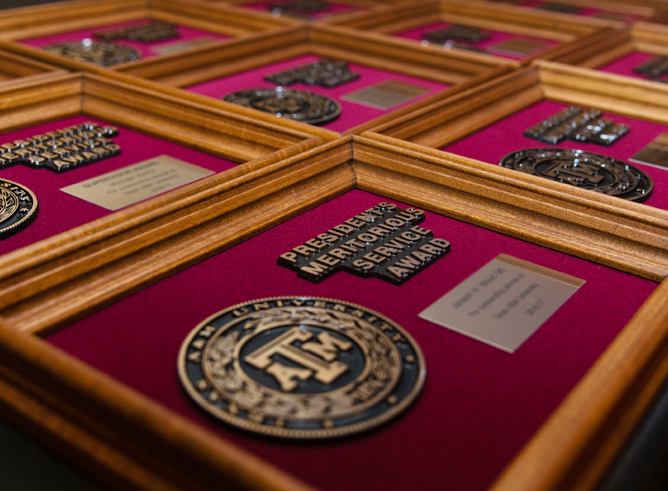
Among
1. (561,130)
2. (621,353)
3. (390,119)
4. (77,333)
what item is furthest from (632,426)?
(561,130)

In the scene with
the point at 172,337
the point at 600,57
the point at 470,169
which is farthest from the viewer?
the point at 600,57

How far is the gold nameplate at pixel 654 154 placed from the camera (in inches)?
128

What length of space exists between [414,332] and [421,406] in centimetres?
32

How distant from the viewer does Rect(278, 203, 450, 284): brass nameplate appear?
2229 millimetres

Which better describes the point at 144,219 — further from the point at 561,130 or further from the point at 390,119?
the point at 561,130

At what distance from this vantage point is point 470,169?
2.68 m

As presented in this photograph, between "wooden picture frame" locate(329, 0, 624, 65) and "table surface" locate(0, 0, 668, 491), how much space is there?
395 cm

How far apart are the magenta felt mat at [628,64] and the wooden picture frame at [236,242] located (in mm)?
2769

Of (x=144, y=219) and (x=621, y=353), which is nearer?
(x=621, y=353)

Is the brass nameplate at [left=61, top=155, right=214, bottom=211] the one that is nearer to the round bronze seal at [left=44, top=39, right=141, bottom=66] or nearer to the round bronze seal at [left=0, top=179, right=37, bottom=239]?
the round bronze seal at [left=0, top=179, right=37, bottom=239]

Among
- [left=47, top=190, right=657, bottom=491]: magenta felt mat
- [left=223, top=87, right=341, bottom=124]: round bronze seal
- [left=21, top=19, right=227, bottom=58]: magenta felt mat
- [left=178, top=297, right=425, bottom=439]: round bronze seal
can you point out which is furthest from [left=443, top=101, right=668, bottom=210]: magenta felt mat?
[left=21, top=19, right=227, bottom=58]: magenta felt mat

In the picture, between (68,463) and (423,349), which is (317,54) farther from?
(68,463)

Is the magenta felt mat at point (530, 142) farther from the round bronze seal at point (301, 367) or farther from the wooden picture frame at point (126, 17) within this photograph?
the wooden picture frame at point (126, 17)

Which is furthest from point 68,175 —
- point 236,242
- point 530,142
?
point 530,142
